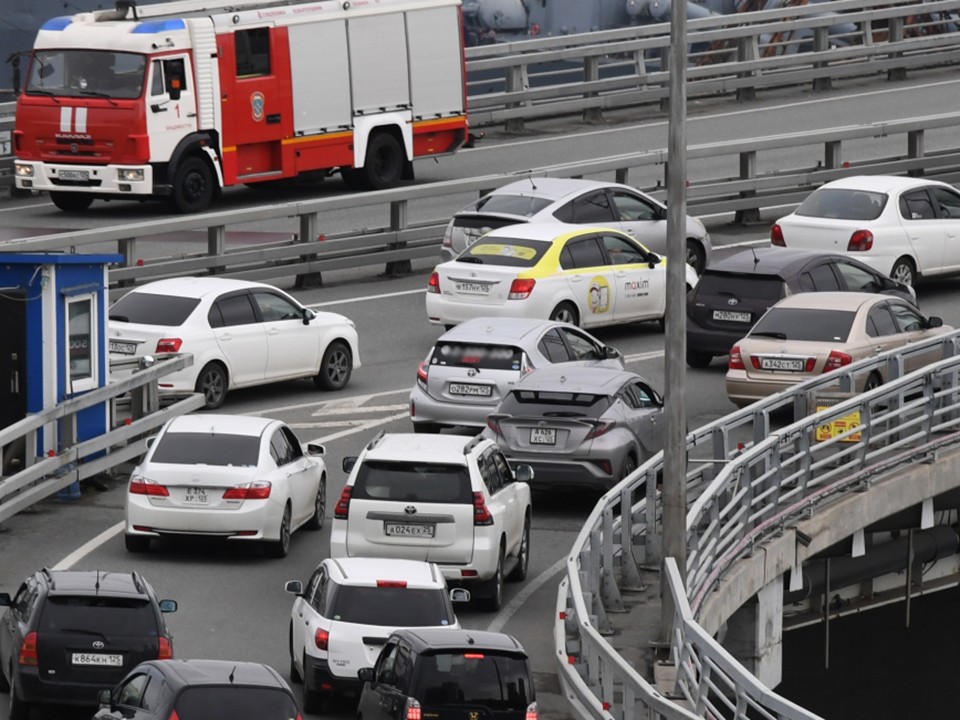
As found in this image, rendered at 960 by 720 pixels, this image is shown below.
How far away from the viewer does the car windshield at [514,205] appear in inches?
1276

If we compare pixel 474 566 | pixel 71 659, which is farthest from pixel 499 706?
pixel 474 566

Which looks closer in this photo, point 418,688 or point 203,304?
point 418,688

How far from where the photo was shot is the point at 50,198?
124 feet

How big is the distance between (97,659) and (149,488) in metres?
4.81

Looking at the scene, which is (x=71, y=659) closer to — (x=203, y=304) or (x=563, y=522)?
(x=563, y=522)

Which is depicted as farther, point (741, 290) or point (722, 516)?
point (741, 290)

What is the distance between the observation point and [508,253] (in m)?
29.7

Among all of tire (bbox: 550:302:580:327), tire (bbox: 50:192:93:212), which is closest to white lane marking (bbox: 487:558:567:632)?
tire (bbox: 550:302:580:327)

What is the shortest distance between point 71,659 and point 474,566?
4796mm

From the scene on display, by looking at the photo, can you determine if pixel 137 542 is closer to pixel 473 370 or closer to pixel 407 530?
pixel 407 530

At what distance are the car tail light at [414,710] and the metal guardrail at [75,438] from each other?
7498 mm

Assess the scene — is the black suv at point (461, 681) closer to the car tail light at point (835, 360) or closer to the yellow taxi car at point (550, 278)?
the car tail light at point (835, 360)

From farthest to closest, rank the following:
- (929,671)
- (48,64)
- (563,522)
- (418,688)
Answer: (48,64), (929,671), (563,522), (418,688)

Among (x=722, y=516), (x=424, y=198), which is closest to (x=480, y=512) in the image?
(x=722, y=516)
